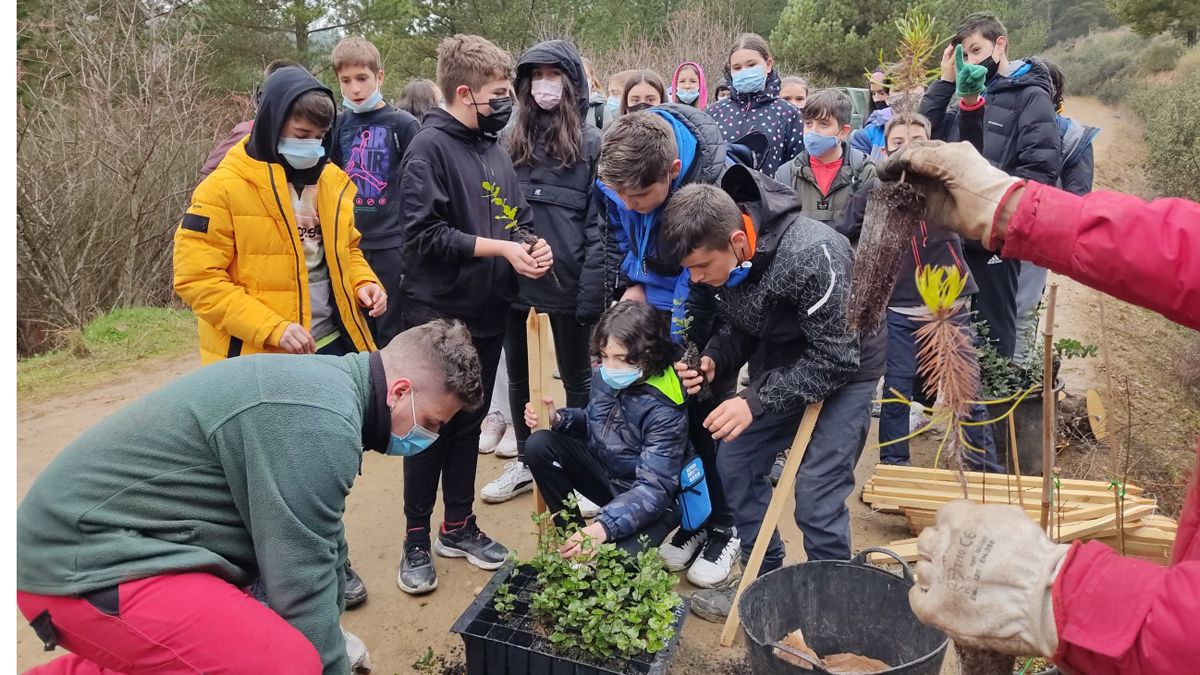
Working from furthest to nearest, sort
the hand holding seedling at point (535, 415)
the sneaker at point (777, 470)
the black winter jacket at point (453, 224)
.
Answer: the sneaker at point (777, 470), the hand holding seedling at point (535, 415), the black winter jacket at point (453, 224)

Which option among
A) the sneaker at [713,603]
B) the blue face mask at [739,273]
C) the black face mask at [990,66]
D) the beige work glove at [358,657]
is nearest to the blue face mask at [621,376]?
the blue face mask at [739,273]

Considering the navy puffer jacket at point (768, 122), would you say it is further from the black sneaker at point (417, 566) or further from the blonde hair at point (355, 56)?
the black sneaker at point (417, 566)

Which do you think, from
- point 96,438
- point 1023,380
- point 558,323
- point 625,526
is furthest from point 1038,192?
point 1023,380

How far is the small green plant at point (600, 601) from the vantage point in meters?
2.28

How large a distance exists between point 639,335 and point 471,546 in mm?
1306

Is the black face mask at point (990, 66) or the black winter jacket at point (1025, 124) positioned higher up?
the black face mask at point (990, 66)

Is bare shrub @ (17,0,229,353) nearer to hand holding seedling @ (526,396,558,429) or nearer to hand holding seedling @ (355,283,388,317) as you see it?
hand holding seedling @ (355,283,388,317)

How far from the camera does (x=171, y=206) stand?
8.64 metres

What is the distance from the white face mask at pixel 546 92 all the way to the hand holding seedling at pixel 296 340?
55.9 inches

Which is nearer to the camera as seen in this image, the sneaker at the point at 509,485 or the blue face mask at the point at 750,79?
the sneaker at the point at 509,485

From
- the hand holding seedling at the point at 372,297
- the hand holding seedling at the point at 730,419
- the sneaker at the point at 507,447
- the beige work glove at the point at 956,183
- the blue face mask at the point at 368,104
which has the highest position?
the blue face mask at the point at 368,104

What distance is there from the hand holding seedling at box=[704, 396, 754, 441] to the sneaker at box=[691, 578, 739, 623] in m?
0.84

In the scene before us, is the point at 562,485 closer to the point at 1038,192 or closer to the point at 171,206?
the point at 1038,192

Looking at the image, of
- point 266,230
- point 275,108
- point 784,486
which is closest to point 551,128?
point 275,108
